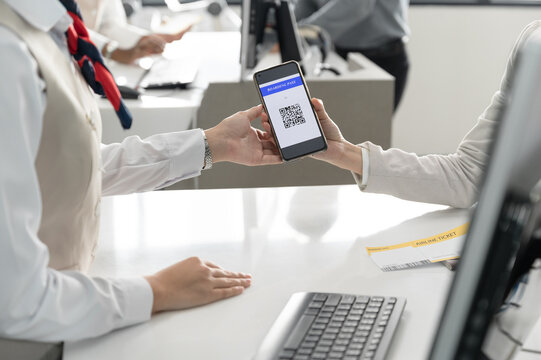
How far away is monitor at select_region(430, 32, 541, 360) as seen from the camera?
407 mm

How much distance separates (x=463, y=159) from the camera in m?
1.34

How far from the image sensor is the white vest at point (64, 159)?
2.68 ft

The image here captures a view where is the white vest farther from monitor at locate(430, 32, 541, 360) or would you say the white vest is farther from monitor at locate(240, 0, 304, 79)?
monitor at locate(240, 0, 304, 79)

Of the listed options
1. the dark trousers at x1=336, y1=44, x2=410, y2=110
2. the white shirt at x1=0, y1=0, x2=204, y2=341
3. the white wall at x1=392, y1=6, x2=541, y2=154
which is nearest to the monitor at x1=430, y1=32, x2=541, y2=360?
the white shirt at x1=0, y1=0, x2=204, y2=341

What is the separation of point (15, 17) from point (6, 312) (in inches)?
13.8

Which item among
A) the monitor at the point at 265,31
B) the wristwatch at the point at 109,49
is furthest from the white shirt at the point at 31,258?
the wristwatch at the point at 109,49

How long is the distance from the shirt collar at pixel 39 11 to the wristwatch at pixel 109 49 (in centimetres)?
198

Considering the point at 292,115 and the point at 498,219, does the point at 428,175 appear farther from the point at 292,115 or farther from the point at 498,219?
the point at 498,219

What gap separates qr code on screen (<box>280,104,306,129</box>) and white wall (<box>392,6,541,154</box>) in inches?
119

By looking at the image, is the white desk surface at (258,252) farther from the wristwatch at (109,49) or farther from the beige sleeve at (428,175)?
the wristwatch at (109,49)

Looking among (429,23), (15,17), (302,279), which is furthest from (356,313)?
(429,23)

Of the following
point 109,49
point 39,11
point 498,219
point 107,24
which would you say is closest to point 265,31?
point 109,49

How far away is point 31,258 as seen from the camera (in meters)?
0.76

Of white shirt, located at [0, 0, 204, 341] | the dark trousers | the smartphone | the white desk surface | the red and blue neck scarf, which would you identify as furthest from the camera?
the dark trousers
